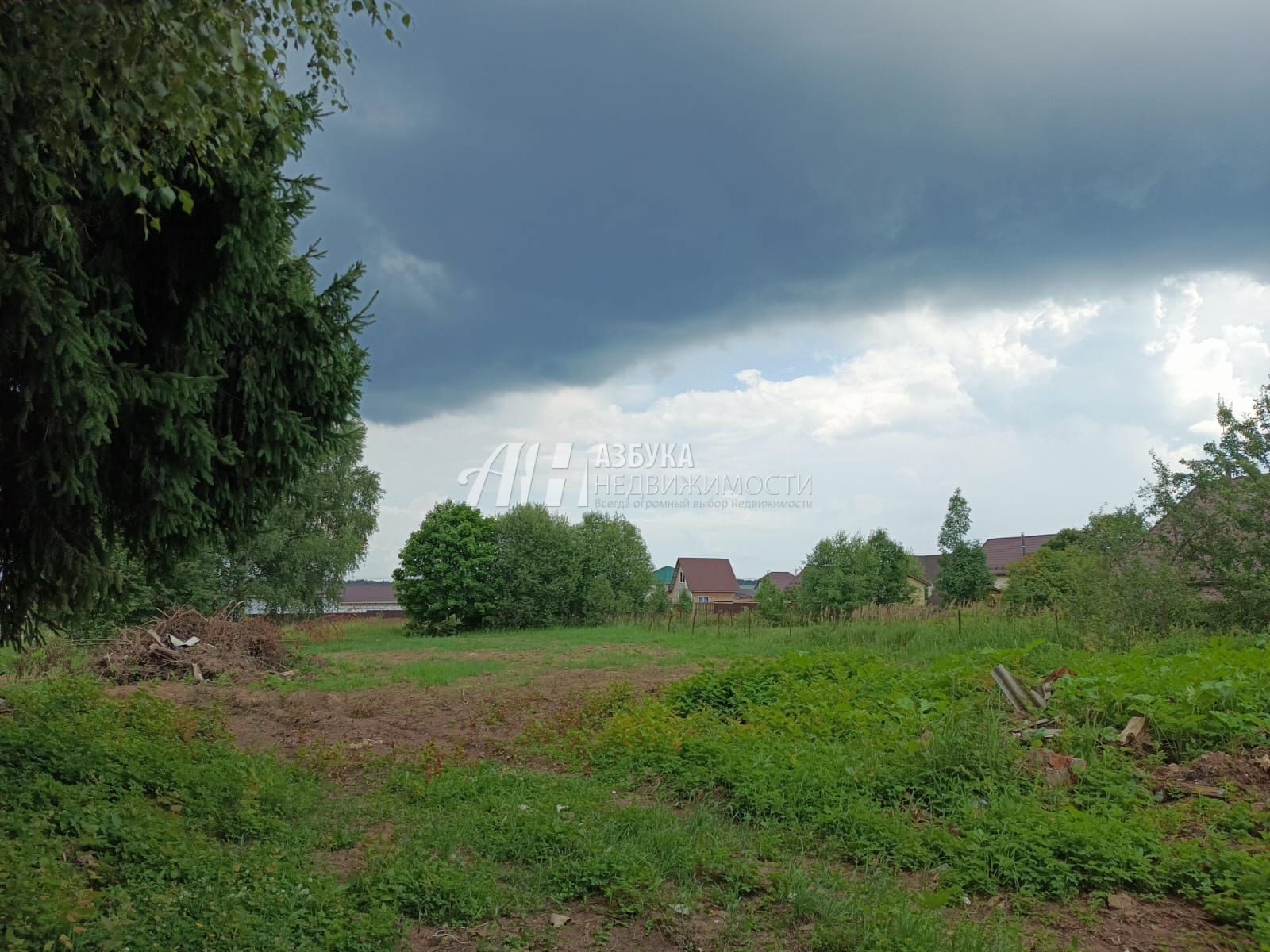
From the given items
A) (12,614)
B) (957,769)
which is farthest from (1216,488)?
(12,614)

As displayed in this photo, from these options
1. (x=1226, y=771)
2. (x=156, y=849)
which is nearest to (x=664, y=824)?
(x=156, y=849)

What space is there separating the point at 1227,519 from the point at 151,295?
1924 cm

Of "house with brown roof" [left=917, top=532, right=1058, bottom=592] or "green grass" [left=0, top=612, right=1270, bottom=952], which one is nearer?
"green grass" [left=0, top=612, right=1270, bottom=952]

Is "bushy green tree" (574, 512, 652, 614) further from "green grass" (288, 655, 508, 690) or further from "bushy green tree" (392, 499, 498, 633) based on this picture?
"green grass" (288, 655, 508, 690)

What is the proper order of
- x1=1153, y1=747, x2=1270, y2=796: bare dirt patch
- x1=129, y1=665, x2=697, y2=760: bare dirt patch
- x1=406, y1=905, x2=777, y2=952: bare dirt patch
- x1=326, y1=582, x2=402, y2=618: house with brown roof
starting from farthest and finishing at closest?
1. x1=326, y1=582, x2=402, y2=618: house with brown roof
2. x1=129, y1=665, x2=697, y2=760: bare dirt patch
3. x1=1153, y1=747, x2=1270, y2=796: bare dirt patch
4. x1=406, y1=905, x2=777, y2=952: bare dirt patch

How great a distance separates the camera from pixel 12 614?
635 centimetres

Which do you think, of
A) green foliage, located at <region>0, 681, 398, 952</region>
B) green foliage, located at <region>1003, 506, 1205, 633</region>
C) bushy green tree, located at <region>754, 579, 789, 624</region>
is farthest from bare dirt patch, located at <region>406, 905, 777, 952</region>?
bushy green tree, located at <region>754, 579, 789, 624</region>

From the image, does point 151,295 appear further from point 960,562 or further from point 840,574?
point 960,562

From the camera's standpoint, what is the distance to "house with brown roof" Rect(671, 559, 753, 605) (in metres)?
73.6

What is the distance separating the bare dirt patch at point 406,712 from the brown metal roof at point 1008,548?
47.4 metres

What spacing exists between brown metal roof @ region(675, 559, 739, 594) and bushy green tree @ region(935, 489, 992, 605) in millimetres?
31264

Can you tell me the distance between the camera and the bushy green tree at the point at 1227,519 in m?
15.6

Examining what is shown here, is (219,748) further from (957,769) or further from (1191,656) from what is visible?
(1191,656)

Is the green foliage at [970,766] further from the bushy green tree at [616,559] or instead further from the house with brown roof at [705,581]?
the house with brown roof at [705,581]
